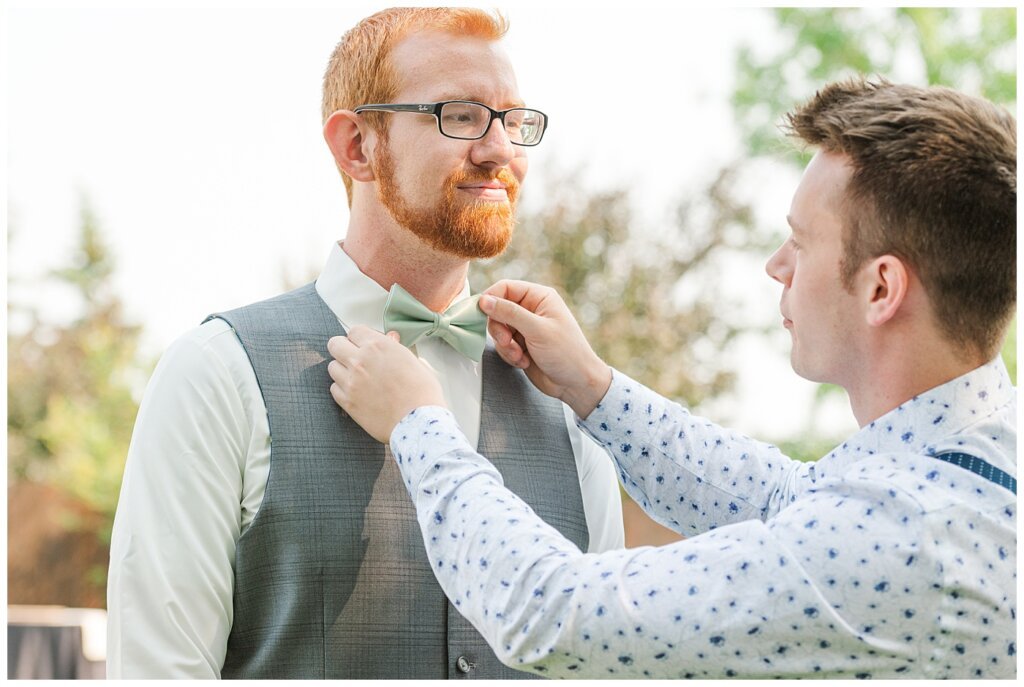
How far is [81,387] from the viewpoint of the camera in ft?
61.8

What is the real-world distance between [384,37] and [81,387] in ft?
59.6

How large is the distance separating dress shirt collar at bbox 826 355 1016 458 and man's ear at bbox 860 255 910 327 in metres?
0.14

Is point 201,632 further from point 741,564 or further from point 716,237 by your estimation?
point 716,237

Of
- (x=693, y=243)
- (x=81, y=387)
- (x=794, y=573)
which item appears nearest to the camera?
(x=794, y=573)

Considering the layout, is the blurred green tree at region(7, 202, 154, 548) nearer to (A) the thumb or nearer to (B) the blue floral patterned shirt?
(A) the thumb

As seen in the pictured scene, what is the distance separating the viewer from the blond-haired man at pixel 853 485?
154 cm

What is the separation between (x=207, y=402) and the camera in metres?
1.92

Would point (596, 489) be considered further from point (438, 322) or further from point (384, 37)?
point (384, 37)

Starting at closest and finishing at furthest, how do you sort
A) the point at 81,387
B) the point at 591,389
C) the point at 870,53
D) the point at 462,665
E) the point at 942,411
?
the point at 942,411, the point at 462,665, the point at 591,389, the point at 870,53, the point at 81,387

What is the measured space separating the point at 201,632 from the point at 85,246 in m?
20.9

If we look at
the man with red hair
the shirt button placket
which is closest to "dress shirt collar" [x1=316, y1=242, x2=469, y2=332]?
the man with red hair

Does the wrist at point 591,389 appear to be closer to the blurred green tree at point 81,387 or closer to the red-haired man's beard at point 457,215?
the red-haired man's beard at point 457,215

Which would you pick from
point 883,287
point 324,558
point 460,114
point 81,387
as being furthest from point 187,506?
point 81,387

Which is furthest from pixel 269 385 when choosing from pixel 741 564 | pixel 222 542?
pixel 741 564
